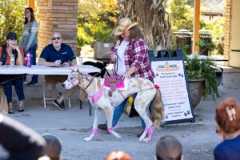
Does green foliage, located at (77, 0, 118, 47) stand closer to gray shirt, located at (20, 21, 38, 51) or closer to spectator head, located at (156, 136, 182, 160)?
gray shirt, located at (20, 21, 38, 51)

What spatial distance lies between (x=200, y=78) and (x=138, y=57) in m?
2.22

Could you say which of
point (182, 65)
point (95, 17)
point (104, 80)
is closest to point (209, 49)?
point (95, 17)

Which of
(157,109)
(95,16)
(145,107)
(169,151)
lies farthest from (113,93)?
(95,16)

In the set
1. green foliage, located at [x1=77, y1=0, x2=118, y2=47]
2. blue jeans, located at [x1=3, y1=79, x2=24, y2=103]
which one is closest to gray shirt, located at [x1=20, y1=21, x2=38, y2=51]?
blue jeans, located at [x1=3, y1=79, x2=24, y2=103]

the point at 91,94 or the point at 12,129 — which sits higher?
the point at 12,129

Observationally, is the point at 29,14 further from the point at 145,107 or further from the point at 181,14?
the point at 181,14

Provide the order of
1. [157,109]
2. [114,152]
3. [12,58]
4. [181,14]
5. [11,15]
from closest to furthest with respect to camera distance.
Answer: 1. [114,152]
2. [157,109]
3. [12,58]
4. [11,15]
5. [181,14]

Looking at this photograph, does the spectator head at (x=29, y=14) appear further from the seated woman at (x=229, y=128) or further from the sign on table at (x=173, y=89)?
the seated woman at (x=229, y=128)

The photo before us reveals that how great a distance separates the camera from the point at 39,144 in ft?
7.57

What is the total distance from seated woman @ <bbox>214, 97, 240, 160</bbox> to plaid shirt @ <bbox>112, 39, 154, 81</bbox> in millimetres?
4366

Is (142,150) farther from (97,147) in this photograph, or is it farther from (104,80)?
(104,80)

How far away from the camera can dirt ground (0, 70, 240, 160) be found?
7.46 meters

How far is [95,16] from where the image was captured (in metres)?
22.2

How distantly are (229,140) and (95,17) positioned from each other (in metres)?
18.7
